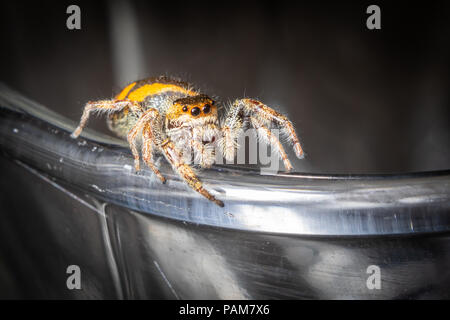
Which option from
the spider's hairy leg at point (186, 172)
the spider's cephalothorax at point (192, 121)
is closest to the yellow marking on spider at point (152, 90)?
the spider's cephalothorax at point (192, 121)

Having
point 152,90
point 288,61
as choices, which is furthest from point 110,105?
point 288,61

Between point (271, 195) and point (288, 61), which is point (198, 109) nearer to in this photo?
point (271, 195)

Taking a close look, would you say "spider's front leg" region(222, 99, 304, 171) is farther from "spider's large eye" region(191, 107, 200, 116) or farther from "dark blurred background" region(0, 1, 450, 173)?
"dark blurred background" region(0, 1, 450, 173)

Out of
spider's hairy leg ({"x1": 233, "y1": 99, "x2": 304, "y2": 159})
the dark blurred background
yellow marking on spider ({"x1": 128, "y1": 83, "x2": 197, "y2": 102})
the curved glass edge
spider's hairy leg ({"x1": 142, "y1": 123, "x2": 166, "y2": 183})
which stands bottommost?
the curved glass edge

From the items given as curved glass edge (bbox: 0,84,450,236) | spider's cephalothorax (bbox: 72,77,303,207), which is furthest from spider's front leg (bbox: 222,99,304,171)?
curved glass edge (bbox: 0,84,450,236)

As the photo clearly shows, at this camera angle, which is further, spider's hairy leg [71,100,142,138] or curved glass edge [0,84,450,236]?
spider's hairy leg [71,100,142,138]

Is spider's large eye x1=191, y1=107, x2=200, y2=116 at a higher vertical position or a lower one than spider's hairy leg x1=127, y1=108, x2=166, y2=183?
higher

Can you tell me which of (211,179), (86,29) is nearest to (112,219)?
(211,179)

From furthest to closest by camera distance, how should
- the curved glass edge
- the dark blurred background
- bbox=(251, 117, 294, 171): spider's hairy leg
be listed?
1. the dark blurred background
2. bbox=(251, 117, 294, 171): spider's hairy leg
3. the curved glass edge
